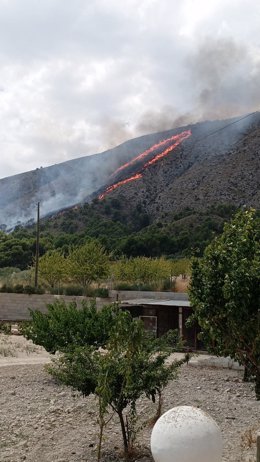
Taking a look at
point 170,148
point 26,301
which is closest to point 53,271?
point 26,301

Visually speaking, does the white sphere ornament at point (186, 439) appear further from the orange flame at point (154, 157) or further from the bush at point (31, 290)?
the orange flame at point (154, 157)

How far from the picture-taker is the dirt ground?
1043 centimetres

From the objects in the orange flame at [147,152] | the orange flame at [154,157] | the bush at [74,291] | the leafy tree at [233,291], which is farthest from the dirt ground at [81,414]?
the orange flame at [147,152]

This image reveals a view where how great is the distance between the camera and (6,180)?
183625 mm

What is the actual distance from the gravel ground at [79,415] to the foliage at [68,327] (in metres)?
1.23

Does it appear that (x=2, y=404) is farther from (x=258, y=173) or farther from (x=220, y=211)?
(x=258, y=173)

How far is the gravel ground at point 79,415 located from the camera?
1043cm

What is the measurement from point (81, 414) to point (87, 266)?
107 ft

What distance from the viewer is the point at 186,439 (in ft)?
26.2

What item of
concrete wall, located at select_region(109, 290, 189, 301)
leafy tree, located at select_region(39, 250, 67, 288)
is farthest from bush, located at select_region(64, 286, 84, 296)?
leafy tree, located at select_region(39, 250, 67, 288)

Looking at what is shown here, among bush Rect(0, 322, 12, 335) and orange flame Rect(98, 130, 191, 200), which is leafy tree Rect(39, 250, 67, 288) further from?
orange flame Rect(98, 130, 191, 200)

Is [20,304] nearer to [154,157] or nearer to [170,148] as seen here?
[154,157]

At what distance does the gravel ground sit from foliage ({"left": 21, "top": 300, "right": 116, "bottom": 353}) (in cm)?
123

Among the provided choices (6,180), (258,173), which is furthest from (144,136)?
(258,173)
